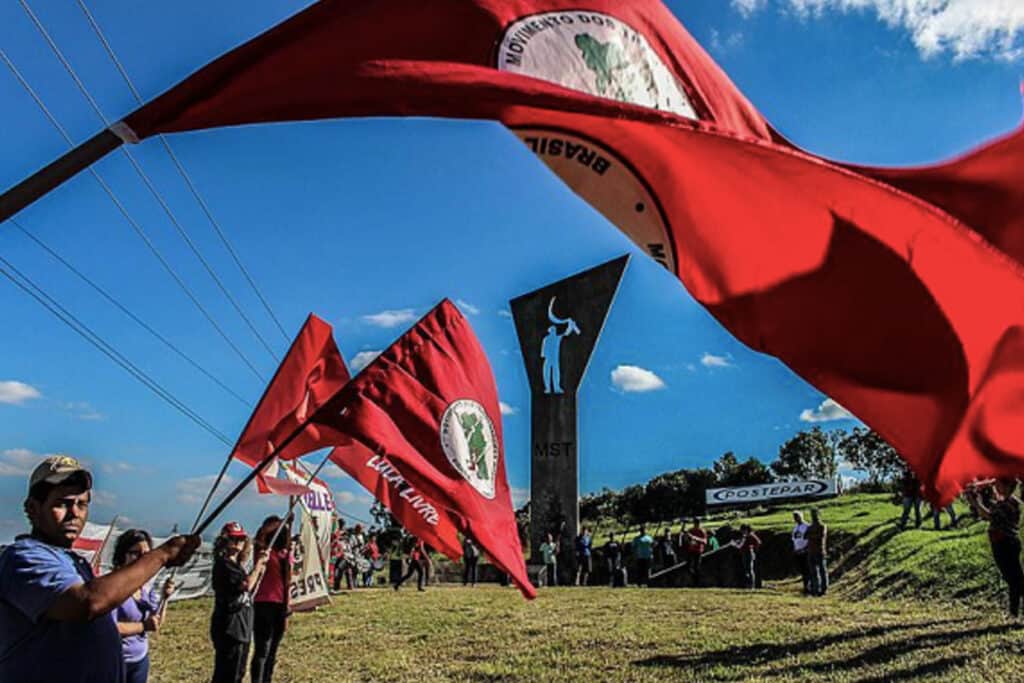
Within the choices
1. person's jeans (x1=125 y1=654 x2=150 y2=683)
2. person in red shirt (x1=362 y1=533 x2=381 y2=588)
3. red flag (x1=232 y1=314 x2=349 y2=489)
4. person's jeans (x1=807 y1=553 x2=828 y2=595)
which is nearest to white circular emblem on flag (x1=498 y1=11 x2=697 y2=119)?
red flag (x1=232 y1=314 x2=349 y2=489)

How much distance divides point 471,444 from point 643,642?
6224 mm

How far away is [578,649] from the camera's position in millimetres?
10648

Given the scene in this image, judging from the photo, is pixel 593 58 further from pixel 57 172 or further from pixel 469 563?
pixel 469 563

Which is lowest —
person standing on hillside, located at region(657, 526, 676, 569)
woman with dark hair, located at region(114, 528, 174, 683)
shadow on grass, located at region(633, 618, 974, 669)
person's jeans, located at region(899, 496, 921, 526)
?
shadow on grass, located at region(633, 618, 974, 669)

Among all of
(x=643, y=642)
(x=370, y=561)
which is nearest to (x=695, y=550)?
(x=370, y=561)

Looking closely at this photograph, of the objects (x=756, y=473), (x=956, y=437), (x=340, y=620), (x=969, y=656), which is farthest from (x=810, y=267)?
(x=756, y=473)

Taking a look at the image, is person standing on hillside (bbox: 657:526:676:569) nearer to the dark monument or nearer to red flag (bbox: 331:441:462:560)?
the dark monument

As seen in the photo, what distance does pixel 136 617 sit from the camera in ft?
17.1

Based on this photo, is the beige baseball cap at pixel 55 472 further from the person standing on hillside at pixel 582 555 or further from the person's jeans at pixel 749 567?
the person standing on hillside at pixel 582 555

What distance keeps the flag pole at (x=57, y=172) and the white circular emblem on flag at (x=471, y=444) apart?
11.2 feet

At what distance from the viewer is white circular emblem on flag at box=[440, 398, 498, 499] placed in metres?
5.63

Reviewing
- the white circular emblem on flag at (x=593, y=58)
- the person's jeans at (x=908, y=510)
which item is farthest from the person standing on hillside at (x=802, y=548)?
the white circular emblem on flag at (x=593, y=58)

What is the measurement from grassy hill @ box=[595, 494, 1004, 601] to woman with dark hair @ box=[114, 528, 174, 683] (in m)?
11.9

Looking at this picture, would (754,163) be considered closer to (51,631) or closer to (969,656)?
(51,631)
